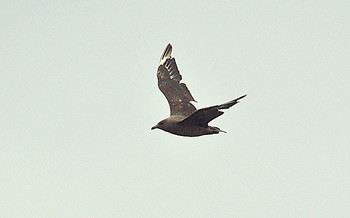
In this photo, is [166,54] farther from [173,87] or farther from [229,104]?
[229,104]

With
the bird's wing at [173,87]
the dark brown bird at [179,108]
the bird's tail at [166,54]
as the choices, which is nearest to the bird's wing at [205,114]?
the dark brown bird at [179,108]

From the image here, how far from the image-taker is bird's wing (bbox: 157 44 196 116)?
1991cm

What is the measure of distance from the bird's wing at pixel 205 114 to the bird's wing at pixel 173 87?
2798 millimetres

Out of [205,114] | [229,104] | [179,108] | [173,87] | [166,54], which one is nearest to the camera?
[229,104]

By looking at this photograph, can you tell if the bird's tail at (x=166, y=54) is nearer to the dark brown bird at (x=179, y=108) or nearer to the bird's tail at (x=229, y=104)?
the dark brown bird at (x=179, y=108)

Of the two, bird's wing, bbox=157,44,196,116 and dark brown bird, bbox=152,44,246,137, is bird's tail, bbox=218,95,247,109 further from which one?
bird's wing, bbox=157,44,196,116

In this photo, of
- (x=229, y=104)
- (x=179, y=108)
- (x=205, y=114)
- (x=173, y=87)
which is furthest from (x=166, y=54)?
(x=229, y=104)

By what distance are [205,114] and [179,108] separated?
3918mm

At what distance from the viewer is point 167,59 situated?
2191 cm

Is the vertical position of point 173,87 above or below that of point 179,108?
above

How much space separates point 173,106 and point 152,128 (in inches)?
80.4

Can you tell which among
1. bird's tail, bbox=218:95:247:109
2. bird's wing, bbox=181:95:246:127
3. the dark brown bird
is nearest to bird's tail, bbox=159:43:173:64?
the dark brown bird

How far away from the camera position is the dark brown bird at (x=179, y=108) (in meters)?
16.1

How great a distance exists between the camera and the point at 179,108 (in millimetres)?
19891
